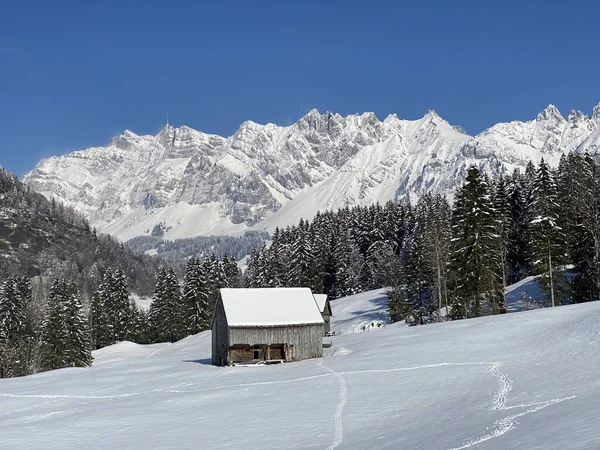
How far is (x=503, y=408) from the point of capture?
827 inches

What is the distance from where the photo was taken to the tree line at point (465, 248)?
53.3 meters

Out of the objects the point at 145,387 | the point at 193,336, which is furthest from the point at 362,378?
the point at 193,336

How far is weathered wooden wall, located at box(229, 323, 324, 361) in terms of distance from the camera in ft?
159

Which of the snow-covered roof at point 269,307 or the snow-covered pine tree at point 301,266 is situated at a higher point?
the snow-covered pine tree at point 301,266

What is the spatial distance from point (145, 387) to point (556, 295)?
4301 centimetres

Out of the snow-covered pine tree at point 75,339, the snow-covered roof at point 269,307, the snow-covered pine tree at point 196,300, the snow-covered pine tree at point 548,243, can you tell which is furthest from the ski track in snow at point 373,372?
the snow-covered pine tree at point 196,300

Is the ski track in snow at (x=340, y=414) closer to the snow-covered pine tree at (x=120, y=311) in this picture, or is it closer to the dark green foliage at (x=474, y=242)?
the dark green foliage at (x=474, y=242)

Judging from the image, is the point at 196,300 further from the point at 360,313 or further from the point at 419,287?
the point at 419,287

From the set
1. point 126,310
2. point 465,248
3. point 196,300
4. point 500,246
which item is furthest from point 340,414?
point 126,310

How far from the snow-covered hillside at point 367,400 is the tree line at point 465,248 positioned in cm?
913

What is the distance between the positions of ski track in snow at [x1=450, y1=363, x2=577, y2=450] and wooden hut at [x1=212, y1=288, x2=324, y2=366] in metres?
22.5

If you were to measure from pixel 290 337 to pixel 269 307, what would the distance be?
3517 millimetres

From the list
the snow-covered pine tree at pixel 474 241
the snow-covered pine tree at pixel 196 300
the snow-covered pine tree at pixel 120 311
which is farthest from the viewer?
the snow-covered pine tree at pixel 120 311

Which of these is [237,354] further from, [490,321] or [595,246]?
[595,246]
